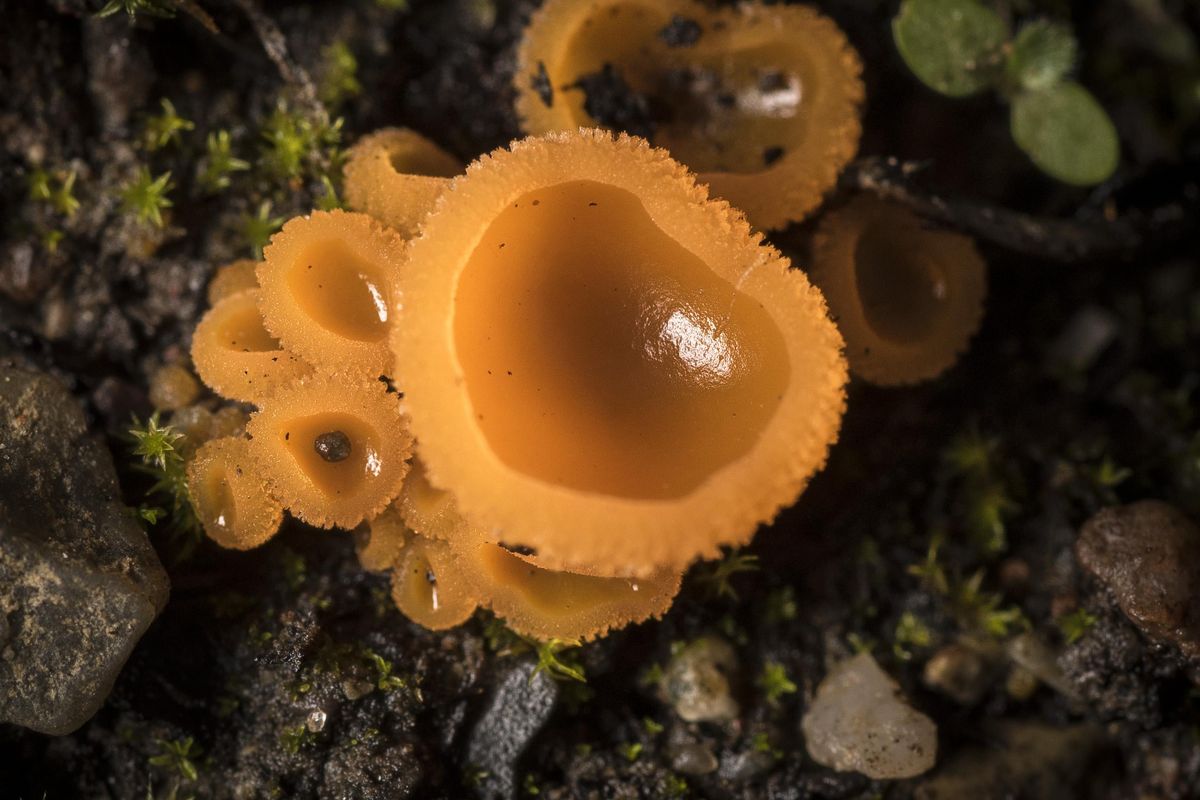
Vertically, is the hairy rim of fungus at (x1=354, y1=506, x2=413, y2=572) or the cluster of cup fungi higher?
the cluster of cup fungi

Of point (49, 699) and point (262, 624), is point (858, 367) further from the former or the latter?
point (49, 699)

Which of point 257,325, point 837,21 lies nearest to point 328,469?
point 257,325

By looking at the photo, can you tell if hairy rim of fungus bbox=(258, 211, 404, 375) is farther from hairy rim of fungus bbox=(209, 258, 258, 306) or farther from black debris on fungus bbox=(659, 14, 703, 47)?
black debris on fungus bbox=(659, 14, 703, 47)

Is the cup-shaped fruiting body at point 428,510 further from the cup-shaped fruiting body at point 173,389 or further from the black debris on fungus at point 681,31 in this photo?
the black debris on fungus at point 681,31

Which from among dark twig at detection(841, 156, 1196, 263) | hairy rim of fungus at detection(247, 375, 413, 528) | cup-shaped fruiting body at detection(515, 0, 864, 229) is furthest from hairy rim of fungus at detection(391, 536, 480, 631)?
dark twig at detection(841, 156, 1196, 263)

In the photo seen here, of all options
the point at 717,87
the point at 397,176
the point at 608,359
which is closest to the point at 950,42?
the point at 717,87

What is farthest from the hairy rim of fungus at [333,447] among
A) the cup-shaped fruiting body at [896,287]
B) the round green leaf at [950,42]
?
the round green leaf at [950,42]

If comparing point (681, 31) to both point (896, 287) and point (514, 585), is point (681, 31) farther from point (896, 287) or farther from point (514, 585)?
point (514, 585)

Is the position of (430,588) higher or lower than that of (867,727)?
higher
